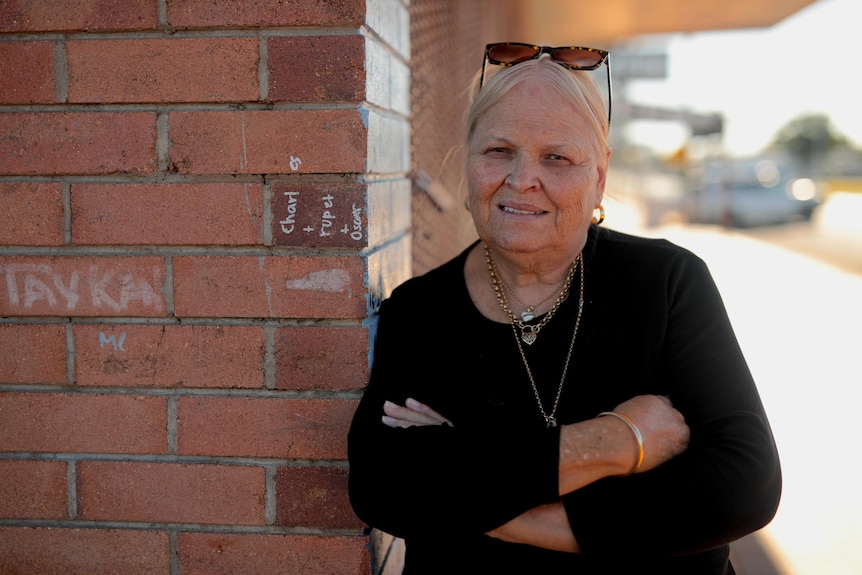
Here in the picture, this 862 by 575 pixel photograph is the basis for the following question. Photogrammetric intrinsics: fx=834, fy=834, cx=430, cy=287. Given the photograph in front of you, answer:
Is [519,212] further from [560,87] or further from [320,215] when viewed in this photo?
[320,215]

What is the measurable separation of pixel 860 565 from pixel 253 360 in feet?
9.28

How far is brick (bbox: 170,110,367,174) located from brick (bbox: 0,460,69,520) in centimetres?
74

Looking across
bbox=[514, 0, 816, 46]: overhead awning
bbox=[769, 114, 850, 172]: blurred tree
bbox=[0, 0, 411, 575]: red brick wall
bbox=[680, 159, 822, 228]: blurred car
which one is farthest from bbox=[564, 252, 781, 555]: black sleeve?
bbox=[769, 114, 850, 172]: blurred tree

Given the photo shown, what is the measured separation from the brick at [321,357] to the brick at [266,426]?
0.14ft

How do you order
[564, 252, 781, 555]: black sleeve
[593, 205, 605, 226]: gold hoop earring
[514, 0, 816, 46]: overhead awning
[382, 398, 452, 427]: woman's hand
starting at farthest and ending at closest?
[514, 0, 816, 46]: overhead awning → [593, 205, 605, 226]: gold hoop earring → [382, 398, 452, 427]: woman's hand → [564, 252, 781, 555]: black sleeve

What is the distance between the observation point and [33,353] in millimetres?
1839

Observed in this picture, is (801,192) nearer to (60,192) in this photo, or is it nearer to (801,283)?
(801,283)

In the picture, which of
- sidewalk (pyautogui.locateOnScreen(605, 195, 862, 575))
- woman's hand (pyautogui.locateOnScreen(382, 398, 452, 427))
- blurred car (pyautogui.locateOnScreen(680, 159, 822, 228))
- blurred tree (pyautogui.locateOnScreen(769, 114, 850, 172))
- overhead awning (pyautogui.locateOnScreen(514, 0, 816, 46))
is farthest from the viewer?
blurred tree (pyautogui.locateOnScreen(769, 114, 850, 172))

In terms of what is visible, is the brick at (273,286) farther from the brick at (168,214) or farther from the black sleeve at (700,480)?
the black sleeve at (700,480)

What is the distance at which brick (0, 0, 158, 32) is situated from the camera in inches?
68.5

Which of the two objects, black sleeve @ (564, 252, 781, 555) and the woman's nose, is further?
the woman's nose

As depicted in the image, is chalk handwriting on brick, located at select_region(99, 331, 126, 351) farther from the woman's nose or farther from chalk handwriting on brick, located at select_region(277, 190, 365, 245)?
the woman's nose

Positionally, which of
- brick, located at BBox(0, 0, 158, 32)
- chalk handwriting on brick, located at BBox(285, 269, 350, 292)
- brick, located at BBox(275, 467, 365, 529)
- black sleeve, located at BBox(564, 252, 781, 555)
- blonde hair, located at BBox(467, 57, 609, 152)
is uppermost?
brick, located at BBox(0, 0, 158, 32)

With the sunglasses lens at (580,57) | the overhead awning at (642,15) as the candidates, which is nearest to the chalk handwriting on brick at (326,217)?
the sunglasses lens at (580,57)
